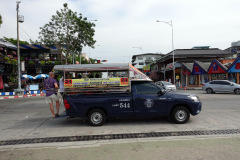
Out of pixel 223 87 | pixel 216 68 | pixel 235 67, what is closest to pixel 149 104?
pixel 223 87

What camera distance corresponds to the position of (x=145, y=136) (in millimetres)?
5836

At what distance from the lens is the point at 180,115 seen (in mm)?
7352

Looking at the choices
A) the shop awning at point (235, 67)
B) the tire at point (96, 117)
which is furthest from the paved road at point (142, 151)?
the shop awning at point (235, 67)

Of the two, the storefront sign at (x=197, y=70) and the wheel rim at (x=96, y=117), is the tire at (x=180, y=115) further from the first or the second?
the storefront sign at (x=197, y=70)

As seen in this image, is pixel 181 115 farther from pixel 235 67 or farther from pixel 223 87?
pixel 235 67

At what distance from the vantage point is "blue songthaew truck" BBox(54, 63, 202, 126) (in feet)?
23.6

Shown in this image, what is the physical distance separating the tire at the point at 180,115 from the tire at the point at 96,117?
2556 mm

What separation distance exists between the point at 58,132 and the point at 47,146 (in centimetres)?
143

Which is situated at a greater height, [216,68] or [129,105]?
[216,68]

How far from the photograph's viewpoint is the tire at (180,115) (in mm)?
7312

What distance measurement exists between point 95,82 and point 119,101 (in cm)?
112

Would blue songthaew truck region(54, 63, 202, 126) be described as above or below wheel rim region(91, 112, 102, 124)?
above

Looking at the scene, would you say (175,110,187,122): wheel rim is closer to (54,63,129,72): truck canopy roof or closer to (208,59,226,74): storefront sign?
(54,63,129,72): truck canopy roof

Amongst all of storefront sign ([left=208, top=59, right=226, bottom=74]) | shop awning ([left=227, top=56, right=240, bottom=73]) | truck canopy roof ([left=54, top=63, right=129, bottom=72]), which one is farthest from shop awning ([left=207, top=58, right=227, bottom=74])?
truck canopy roof ([left=54, top=63, right=129, bottom=72])
